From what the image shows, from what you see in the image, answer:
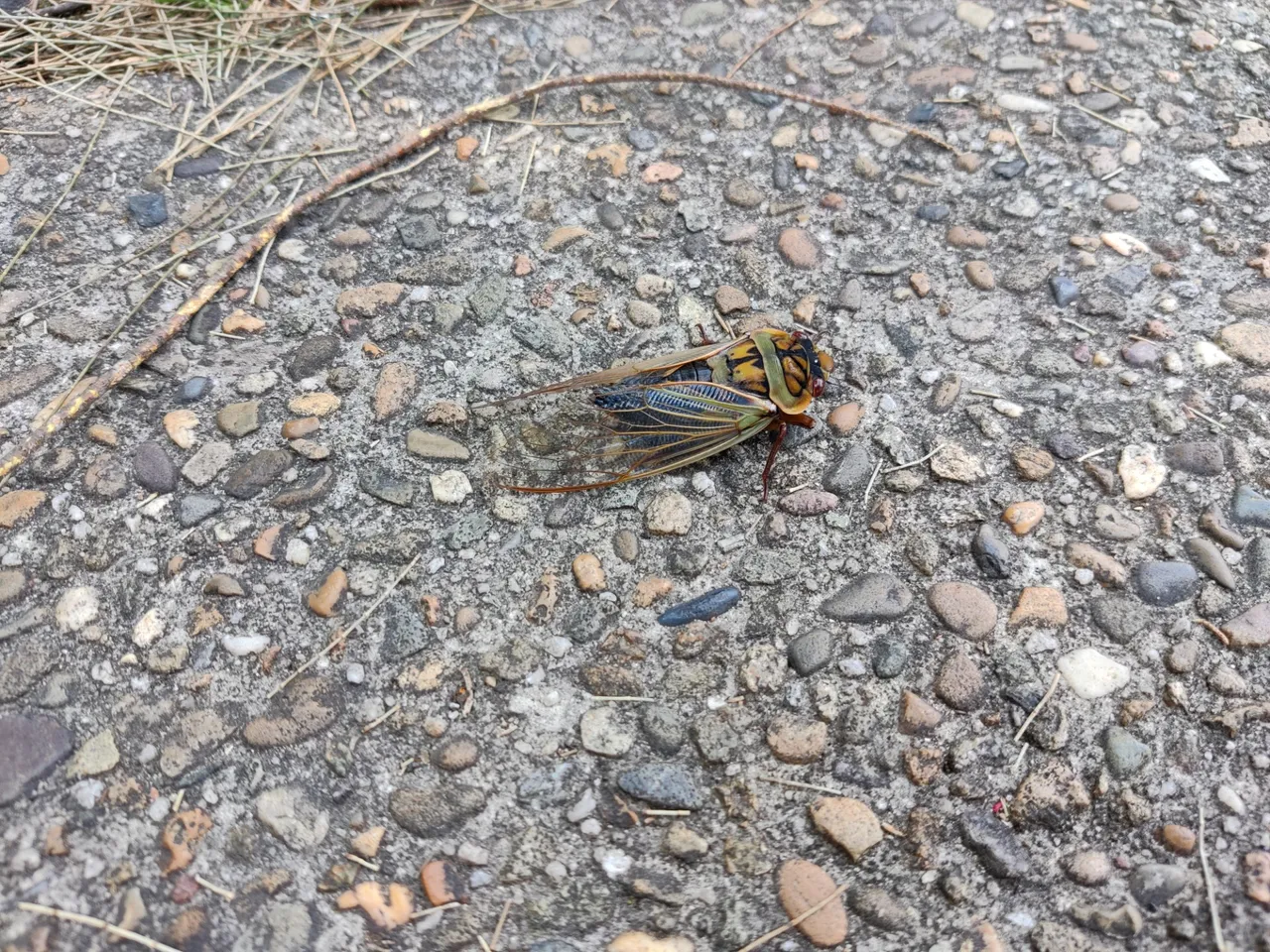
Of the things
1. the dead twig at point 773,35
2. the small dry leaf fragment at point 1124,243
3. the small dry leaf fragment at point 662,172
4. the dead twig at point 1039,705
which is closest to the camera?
the dead twig at point 1039,705

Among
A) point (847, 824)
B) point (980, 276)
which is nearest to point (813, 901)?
point (847, 824)

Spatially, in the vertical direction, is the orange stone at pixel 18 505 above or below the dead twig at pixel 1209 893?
above

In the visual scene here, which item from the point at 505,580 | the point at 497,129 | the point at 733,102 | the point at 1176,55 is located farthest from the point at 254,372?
the point at 1176,55

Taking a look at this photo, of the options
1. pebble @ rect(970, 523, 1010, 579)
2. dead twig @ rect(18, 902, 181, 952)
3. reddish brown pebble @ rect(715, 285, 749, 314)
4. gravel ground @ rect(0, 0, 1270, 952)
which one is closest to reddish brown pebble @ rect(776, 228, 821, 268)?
gravel ground @ rect(0, 0, 1270, 952)

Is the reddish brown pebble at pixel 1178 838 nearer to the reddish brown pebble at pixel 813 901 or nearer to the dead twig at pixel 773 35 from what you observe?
the reddish brown pebble at pixel 813 901

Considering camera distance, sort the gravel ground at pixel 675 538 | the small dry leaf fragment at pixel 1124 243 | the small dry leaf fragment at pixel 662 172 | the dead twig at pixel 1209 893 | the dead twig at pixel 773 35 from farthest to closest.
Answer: the dead twig at pixel 773 35 < the small dry leaf fragment at pixel 662 172 < the small dry leaf fragment at pixel 1124 243 < the gravel ground at pixel 675 538 < the dead twig at pixel 1209 893

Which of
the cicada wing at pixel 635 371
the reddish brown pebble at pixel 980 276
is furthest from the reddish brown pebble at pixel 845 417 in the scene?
the reddish brown pebble at pixel 980 276

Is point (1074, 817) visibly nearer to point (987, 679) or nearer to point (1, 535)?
point (987, 679)

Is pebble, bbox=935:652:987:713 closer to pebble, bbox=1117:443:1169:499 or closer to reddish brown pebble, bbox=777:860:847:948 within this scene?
reddish brown pebble, bbox=777:860:847:948
